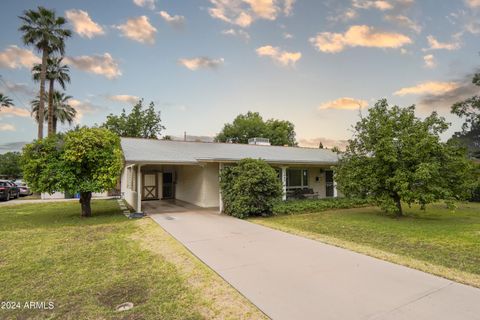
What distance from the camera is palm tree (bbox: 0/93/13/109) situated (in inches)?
1059

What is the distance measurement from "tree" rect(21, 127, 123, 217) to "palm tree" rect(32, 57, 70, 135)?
1549cm

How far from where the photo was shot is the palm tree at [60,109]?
92.1 feet

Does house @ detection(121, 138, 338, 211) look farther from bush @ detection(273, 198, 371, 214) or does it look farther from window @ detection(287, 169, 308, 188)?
bush @ detection(273, 198, 371, 214)

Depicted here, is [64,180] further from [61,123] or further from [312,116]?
[61,123]

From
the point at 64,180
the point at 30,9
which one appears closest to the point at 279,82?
the point at 64,180

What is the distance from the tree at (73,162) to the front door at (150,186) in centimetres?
813

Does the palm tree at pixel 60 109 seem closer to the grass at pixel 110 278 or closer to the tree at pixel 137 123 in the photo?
the tree at pixel 137 123

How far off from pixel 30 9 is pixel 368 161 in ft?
87.9

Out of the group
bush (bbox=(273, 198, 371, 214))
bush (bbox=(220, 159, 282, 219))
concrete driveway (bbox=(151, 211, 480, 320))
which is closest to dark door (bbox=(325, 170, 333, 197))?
bush (bbox=(273, 198, 371, 214))

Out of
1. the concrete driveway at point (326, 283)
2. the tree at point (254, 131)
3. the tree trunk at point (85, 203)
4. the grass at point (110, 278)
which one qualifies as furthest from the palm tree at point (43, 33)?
the tree at point (254, 131)

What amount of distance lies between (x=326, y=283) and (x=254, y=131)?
4132 cm

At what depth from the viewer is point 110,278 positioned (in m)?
4.81

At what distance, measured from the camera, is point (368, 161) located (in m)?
11.9

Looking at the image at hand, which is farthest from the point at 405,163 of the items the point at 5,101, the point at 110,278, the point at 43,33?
the point at 5,101
